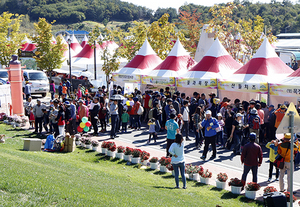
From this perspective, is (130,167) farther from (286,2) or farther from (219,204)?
(286,2)

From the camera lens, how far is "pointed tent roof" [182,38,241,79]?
17.4 metres

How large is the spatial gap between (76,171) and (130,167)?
78.2 inches

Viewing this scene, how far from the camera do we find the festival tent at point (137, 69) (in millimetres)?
20819

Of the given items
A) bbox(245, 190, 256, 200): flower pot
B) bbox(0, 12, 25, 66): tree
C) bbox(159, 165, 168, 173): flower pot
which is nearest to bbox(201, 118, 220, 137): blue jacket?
bbox(159, 165, 168, 173): flower pot

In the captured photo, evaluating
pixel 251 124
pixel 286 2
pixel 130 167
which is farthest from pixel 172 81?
pixel 286 2

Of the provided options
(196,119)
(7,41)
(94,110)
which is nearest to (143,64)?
(94,110)

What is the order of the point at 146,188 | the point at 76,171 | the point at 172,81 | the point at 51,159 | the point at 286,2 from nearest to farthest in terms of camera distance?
1. the point at 146,188
2. the point at 76,171
3. the point at 51,159
4. the point at 172,81
5. the point at 286,2

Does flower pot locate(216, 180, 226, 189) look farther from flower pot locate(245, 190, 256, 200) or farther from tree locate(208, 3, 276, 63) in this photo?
tree locate(208, 3, 276, 63)

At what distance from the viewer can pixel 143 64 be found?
70.2ft

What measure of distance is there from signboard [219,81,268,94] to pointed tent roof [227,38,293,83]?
0.90ft

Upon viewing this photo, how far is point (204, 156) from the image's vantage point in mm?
11172

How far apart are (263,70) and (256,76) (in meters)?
0.56

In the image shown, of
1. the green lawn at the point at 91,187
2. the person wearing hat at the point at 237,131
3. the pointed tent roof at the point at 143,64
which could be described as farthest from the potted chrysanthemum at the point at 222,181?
the pointed tent roof at the point at 143,64

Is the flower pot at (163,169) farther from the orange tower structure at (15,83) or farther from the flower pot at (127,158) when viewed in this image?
the orange tower structure at (15,83)
